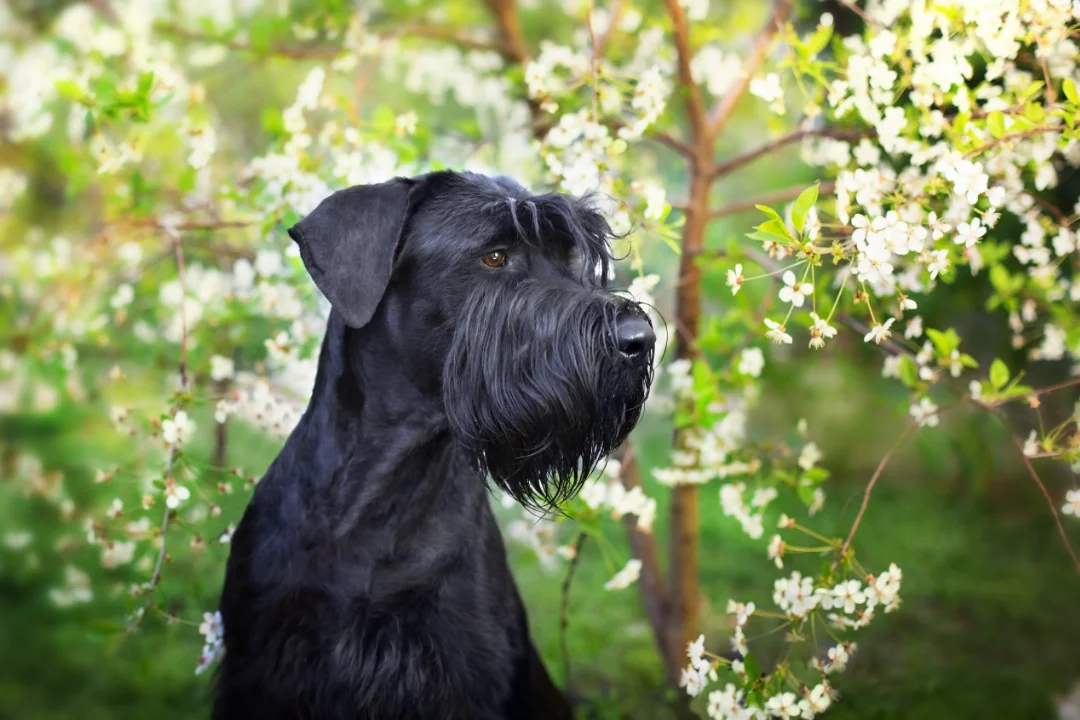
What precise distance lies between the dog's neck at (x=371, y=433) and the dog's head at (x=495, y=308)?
0.06m

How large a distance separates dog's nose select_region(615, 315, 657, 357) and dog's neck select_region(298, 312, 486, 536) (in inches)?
21.2

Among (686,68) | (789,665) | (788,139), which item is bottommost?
(789,665)

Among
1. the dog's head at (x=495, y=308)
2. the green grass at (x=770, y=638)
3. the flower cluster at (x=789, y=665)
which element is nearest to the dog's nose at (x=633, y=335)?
the dog's head at (x=495, y=308)

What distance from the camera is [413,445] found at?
2412 mm

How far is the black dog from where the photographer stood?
89.7 inches

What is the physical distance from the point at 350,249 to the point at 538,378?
1.80ft

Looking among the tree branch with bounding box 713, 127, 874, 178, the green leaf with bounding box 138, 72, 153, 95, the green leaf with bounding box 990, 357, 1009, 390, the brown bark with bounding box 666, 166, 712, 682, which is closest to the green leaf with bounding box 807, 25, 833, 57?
the tree branch with bounding box 713, 127, 874, 178

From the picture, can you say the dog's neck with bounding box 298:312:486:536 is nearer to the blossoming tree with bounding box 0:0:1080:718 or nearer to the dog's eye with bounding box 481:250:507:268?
the dog's eye with bounding box 481:250:507:268

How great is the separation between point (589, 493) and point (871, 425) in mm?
3716

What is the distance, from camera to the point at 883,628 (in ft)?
14.1

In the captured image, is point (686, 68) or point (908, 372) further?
point (686, 68)

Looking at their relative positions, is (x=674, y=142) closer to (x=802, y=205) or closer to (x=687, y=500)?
(x=687, y=500)

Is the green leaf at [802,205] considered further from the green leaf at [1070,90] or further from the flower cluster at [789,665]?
the flower cluster at [789,665]

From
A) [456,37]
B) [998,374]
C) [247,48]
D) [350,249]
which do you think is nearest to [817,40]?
[998,374]
